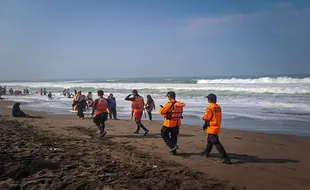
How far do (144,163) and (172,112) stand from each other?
1521mm

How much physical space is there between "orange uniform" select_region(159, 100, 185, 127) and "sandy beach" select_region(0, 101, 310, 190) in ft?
2.85

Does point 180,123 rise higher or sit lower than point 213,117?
lower

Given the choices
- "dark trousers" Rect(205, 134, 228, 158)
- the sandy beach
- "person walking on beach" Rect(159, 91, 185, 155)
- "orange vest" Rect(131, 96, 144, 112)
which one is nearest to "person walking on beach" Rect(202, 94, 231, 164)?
→ "dark trousers" Rect(205, 134, 228, 158)

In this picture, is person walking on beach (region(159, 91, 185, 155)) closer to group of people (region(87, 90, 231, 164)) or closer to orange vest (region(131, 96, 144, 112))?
group of people (region(87, 90, 231, 164))

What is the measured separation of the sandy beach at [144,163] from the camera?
4.93m

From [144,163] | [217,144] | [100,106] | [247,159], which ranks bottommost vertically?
[247,159]

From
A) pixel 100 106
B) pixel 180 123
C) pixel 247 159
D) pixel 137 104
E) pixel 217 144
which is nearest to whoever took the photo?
pixel 217 144

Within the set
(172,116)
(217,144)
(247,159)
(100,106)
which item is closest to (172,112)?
(172,116)

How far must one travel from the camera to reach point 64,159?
6.27 meters

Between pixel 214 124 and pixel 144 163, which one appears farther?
pixel 214 124

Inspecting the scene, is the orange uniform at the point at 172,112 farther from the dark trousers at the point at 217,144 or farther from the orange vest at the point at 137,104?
the orange vest at the point at 137,104

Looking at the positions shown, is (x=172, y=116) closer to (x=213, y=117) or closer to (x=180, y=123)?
(x=180, y=123)

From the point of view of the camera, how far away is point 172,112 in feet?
22.9

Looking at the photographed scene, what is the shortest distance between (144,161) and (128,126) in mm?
5860
